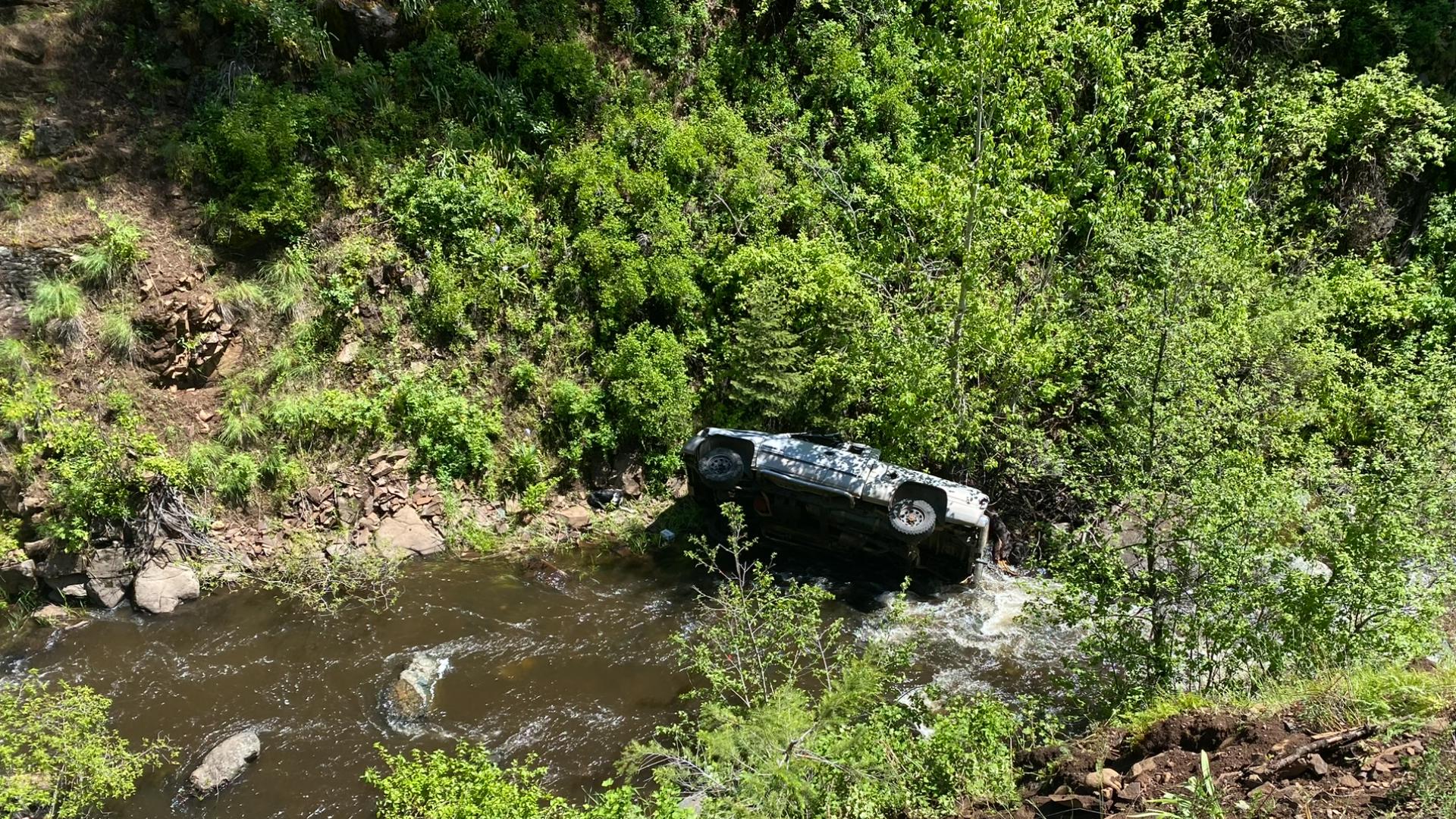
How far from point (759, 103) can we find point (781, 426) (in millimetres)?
5729

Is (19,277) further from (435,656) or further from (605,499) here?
(605,499)

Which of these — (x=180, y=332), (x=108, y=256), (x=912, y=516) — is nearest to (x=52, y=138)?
(x=108, y=256)

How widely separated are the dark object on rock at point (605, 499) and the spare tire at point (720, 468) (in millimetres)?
1461

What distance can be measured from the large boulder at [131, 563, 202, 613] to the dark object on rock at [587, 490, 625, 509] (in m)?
4.20

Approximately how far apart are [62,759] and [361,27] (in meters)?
9.34

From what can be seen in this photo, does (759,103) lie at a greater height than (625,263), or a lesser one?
greater

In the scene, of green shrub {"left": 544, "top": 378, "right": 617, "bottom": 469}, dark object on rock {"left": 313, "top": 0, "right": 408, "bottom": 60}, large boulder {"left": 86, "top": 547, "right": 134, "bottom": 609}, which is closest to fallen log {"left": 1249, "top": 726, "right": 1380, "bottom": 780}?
green shrub {"left": 544, "top": 378, "right": 617, "bottom": 469}

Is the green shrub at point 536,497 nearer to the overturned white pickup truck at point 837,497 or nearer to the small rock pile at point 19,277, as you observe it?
the overturned white pickup truck at point 837,497

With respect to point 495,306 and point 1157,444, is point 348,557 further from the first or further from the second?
point 1157,444

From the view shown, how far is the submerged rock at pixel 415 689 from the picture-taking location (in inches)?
290

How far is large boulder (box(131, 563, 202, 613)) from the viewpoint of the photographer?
27.6 ft

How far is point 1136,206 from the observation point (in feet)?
36.7

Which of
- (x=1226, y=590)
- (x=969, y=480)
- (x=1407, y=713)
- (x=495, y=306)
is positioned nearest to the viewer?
(x=1407, y=713)

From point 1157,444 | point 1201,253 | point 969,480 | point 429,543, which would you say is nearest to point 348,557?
point 429,543
